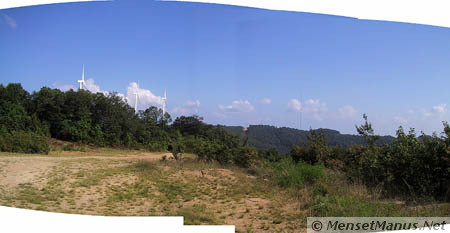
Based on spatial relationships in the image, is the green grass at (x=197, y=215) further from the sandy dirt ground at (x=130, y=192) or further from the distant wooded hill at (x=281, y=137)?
the distant wooded hill at (x=281, y=137)

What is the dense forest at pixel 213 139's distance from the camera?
519 cm

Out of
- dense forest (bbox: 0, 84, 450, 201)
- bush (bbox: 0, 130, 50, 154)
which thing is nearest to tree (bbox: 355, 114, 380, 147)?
dense forest (bbox: 0, 84, 450, 201)

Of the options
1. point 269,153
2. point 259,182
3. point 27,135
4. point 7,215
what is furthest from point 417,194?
point 27,135

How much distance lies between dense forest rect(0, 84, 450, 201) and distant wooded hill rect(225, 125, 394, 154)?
1.2 inches

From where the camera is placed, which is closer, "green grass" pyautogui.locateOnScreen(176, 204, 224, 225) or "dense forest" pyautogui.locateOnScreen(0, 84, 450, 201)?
"green grass" pyautogui.locateOnScreen(176, 204, 224, 225)

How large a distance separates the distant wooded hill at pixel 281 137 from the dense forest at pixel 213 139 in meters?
0.03

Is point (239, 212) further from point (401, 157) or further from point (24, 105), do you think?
point (24, 105)

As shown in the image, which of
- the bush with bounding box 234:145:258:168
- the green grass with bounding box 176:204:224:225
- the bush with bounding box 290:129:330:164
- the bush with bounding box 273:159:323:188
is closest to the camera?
the green grass with bounding box 176:204:224:225

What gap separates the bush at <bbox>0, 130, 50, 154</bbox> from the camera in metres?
6.60

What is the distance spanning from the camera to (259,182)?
21.6 ft

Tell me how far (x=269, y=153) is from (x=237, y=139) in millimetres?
1175

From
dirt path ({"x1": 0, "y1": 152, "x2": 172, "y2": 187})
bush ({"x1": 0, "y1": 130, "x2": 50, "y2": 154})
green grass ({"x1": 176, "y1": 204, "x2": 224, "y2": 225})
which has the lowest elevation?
green grass ({"x1": 176, "y1": 204, "x2": 224, "y2": 225})

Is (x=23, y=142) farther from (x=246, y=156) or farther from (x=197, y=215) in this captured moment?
(x=246, y=156)

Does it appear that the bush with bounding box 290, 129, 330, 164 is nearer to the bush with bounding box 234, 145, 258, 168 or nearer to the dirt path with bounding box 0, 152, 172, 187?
the bush with bounding box 234, 145, 258, 168
